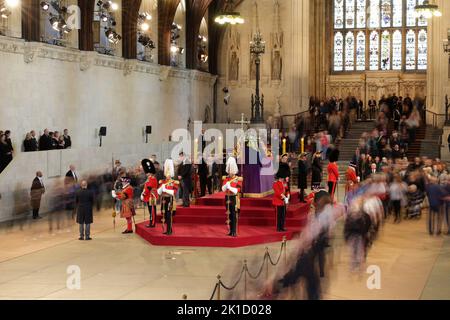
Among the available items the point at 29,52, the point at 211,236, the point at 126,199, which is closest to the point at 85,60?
the point at 29,52

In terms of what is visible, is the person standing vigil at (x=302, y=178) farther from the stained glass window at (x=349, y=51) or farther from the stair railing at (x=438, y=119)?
the stained glass window at (x=349, y=51)

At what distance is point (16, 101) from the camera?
951 inches

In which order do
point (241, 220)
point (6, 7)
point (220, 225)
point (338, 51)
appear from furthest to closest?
point (338, 51)
point (6, 7)
point (241, 220)
point (220, 225)

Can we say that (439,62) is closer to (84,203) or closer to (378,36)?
(378,36)

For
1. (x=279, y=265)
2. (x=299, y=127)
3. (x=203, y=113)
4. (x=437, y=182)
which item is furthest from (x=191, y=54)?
(x=279, y=265)

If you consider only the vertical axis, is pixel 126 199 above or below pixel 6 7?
below

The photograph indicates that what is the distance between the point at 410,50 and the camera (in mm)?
42906

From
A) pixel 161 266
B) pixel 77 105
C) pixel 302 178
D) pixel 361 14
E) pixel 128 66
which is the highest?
pixel 361 14

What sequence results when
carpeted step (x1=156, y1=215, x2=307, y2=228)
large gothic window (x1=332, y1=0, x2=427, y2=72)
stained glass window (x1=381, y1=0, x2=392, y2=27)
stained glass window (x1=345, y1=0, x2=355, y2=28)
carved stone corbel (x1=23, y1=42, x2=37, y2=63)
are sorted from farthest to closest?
stained glass window (x1=345, y1=0, x2=355, y2=28) → stained glass window (x1=381, y1=0, x2=392, y2=27) → large gothic window (x1=332, y1=0, x2=427, y2=72) → carved stone corbel (x1=23, y1=42, x2=37, y2=63) → carpeted step (x1=156, y1=215, x2=307, y2=228)

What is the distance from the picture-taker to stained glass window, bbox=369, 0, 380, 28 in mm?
43312

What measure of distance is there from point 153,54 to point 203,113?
21.6ft

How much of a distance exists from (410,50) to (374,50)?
1.91 m

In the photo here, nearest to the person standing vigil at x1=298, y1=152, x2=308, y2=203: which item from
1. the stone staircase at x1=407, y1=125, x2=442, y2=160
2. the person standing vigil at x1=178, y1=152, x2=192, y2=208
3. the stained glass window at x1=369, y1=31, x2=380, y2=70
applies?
the person standing vigil at x1=178, y1=152, x2=192, y2=208

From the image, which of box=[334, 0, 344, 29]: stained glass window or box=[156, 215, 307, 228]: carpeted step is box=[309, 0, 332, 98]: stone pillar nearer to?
box=[334, 0, 344, 29]: stained glass window
